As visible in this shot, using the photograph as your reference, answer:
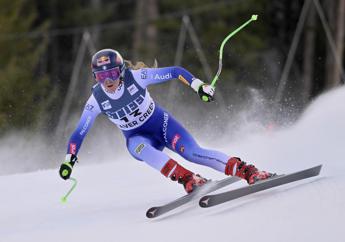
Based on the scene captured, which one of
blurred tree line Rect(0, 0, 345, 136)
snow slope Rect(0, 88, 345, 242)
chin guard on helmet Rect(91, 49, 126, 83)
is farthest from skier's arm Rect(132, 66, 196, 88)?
blurred tree line Rect(0, 0, 345, 136)

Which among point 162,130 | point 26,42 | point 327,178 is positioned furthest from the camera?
point 26,42

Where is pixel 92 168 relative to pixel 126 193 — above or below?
above

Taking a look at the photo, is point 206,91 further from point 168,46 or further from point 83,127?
point 168,46

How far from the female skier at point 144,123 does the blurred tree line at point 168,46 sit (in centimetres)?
716

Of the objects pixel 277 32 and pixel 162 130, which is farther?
pixel 277 32

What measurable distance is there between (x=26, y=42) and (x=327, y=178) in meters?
17.1

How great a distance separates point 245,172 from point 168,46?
16.4m

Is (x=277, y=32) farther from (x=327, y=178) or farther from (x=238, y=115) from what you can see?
(x=327, y=178)

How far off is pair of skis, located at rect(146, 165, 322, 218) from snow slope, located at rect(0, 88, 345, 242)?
0.19ft

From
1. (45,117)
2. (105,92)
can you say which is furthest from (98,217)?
(45,117)

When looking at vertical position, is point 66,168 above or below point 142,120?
below

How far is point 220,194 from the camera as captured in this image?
5.84 metres

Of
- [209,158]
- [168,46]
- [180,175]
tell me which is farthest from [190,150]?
[168,46]

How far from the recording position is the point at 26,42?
2233cm
